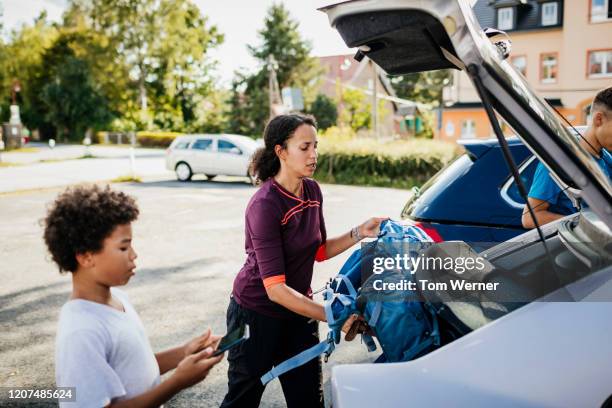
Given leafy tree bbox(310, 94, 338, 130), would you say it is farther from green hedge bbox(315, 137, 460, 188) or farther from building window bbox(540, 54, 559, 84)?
green hedge bbox(315, 137, 460, 188)

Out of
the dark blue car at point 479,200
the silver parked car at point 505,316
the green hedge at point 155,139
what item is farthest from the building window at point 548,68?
the silver parked car at point 505,316

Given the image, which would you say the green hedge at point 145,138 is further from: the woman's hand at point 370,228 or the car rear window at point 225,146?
the woman's hand at point 370,228

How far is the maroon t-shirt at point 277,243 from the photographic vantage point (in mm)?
2338

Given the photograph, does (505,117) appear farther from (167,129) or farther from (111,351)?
(167,129)

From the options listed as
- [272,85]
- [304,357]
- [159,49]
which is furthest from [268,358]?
[159,49]

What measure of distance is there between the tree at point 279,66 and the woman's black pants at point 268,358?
45.2 meters

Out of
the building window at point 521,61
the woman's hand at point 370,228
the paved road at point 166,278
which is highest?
the building window at point 521,61

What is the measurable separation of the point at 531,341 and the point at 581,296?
0.21 metres

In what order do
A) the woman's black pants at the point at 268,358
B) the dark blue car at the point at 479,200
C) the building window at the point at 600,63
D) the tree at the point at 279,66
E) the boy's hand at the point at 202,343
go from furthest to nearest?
the tree at the point at 279,66 < the building window at the point at 600,63 < the dark blue car at the point at 479,200 < the woman's black pants at the point at 268,358 < the boy's hand at the point at 202,343

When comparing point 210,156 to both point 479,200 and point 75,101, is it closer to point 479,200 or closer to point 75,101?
point 479,200

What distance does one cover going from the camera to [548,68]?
36000 millimetres

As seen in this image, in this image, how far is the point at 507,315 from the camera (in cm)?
160

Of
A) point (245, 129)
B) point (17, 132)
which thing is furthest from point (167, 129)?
point (17, 132)

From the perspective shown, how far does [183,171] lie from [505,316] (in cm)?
1917
